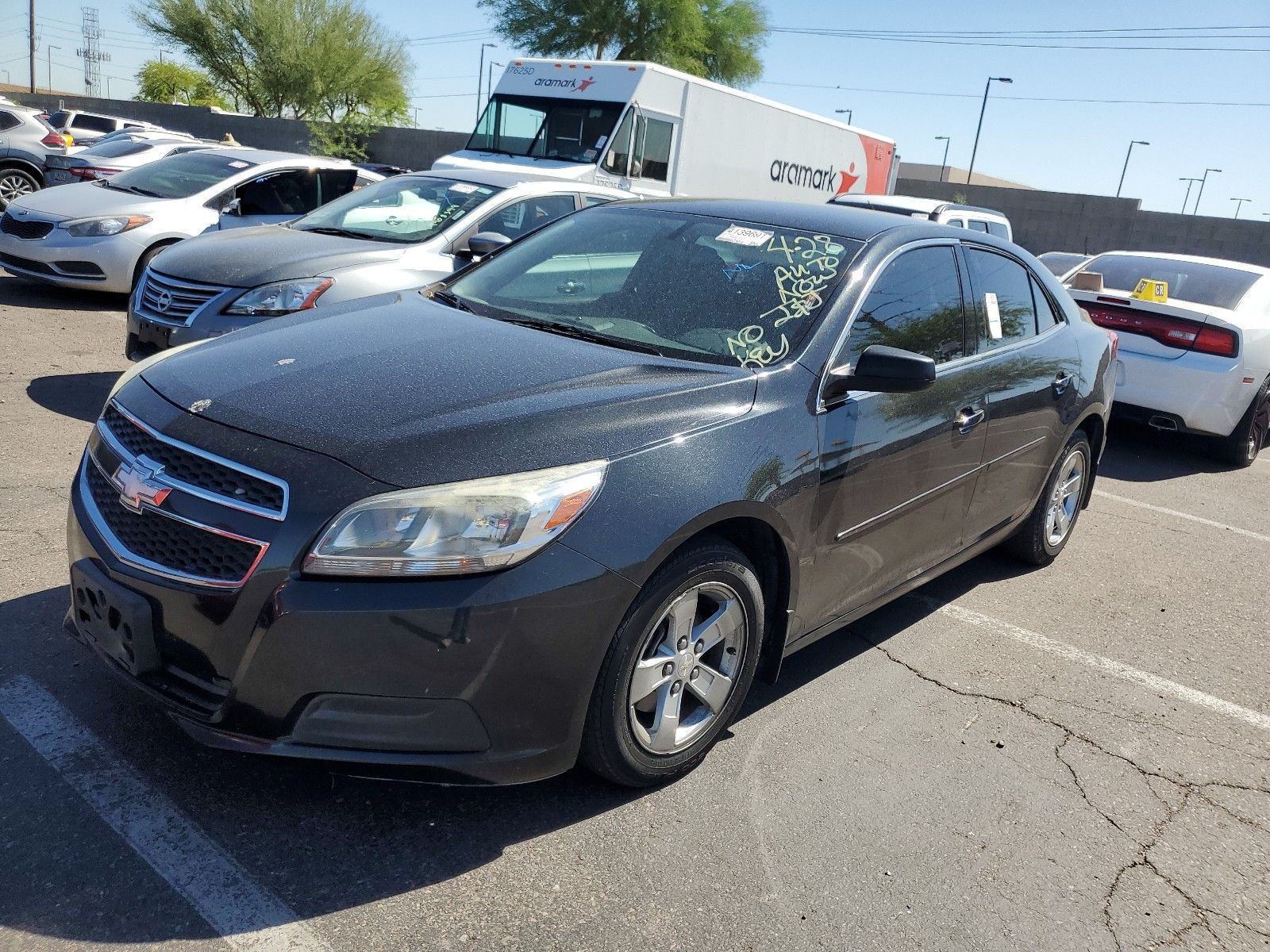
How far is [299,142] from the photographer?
124 ft

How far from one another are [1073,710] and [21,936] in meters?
3.42

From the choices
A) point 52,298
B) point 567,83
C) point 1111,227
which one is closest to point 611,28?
point 1111,227

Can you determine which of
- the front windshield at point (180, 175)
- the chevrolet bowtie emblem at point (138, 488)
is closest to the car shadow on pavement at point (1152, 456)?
the chevrolet bowtie emblem at point (138, 488)

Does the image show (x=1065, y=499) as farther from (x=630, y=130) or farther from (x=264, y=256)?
(x=630, y=130)

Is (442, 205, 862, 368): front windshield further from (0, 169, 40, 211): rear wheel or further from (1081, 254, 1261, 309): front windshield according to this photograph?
(0, 169, 40, 211): rear wheel

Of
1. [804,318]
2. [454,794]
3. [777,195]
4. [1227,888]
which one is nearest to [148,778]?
[454,794]

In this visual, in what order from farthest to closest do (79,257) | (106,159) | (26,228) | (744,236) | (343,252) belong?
(106,159), (26,228), (79,257), (343,252), (744,236)

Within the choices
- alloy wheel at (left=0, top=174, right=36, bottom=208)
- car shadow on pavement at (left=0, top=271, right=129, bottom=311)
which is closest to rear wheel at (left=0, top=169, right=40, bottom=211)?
alloy wheel at (left=0, top=174, right=36, bottom=208)

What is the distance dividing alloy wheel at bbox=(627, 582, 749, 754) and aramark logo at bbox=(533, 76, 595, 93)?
1252 centimetres

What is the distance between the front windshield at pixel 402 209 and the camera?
23.8 ft

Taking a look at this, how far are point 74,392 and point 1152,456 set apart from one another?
8035 millimetres

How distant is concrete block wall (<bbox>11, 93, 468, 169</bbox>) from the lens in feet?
115

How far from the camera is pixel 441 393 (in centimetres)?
290

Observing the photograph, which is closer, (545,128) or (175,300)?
(175,300)
